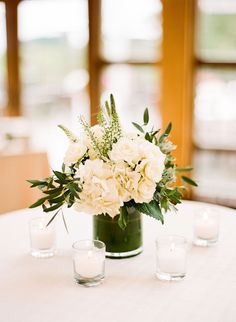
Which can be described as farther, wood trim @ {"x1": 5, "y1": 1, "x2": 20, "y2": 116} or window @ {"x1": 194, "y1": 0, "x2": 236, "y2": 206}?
wood trim @ {"x1": 5, "y1": 1, "x2": 20, "y2": 116}

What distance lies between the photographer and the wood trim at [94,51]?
401 centimetres

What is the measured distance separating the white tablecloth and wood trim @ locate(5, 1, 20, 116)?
120 inches

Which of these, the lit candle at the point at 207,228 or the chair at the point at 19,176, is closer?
the lit candle at the point at 207,228

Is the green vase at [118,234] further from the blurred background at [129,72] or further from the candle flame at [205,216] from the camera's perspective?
A: the blurred background at [129,72]

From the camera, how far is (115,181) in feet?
4.70

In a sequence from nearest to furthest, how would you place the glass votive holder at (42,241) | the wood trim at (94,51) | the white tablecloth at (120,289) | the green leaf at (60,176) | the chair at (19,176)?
the white tablecloth at (120,289) → the green leaf at (60,176) → the glass votive holder at (42,241) → the chair at (19,176) → the wood trim at (94,51)

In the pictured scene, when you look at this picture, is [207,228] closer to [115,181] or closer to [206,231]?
[206,231]

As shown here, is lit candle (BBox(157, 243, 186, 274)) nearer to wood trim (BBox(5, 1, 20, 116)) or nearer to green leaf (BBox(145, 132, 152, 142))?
green leaf (BBox(145, 132, 152, 142))

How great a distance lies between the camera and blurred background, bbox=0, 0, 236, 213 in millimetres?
3549

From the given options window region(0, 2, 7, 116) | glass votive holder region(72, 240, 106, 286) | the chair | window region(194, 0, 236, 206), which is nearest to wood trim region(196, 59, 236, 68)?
window region(194, 0, 236, 206)

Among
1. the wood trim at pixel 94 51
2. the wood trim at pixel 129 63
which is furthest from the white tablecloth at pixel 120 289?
the wood trim at pixel 94 51

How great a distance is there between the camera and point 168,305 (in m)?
1.29

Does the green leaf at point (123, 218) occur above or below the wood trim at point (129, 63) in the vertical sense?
below

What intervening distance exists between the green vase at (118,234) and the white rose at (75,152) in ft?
0.60
